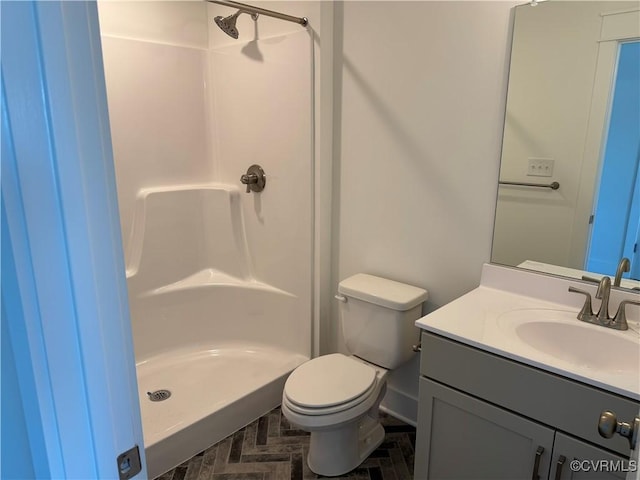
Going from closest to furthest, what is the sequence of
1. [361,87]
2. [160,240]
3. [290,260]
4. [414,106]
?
1. [414,106]
2. [361,87]
3. [290,260]
4. [160,240]

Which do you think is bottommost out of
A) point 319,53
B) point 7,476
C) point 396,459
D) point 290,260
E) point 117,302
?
point 396,459

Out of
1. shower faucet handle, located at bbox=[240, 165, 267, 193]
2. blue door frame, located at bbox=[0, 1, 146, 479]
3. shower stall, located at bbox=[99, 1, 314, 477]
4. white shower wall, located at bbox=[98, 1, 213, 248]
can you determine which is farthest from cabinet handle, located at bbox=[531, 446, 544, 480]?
white shower wall, located at bbox=[98, 1, 213, 248]

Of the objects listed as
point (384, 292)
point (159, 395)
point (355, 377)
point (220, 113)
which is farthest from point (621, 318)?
point (220, 113)

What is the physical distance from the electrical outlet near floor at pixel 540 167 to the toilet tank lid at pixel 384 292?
2.22ft

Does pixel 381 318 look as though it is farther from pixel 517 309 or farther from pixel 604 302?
pixel 604 302

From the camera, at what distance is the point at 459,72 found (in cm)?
180

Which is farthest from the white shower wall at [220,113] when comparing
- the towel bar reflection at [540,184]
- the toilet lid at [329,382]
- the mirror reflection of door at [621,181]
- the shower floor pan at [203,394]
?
the mirror reflection of door at [621,181]

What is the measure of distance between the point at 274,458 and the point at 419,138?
1.57 m

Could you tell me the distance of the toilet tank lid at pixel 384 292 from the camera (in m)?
1.93

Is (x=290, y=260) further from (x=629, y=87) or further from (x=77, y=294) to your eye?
(x=77, y=294)

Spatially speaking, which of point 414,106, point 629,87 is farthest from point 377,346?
point 629,87

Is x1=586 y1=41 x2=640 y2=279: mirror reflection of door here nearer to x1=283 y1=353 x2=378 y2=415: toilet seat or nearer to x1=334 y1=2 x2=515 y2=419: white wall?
x1=334 y1=2 x2=515 y2=419: white wall

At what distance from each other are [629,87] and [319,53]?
1296 mm

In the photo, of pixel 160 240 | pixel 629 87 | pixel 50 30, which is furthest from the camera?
Answer: pixel 160 240
